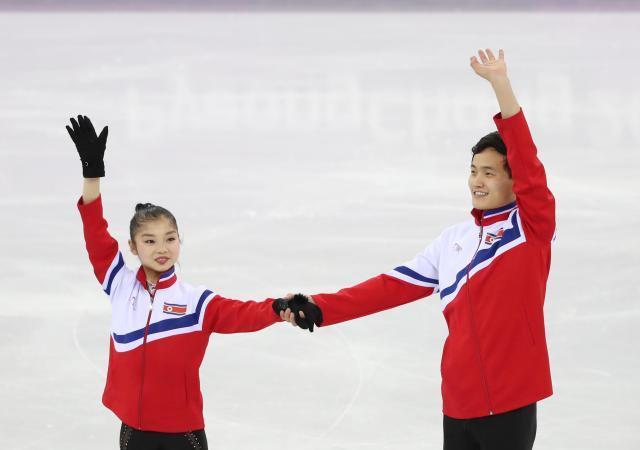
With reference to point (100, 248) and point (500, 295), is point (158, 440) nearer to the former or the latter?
point (100, 248)

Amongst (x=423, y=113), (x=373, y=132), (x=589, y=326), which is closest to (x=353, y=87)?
(x=423, y=113)

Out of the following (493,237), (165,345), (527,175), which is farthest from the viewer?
(165,345)

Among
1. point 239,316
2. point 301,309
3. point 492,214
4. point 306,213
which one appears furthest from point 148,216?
point 306,213

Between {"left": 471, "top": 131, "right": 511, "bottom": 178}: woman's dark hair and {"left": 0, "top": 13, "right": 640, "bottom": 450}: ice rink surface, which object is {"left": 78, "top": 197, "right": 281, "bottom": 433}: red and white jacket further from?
{"left": 0, "top": 13, "right": 640, "bottom": 450}: ice rink surface

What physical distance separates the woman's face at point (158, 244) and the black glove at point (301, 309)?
0.29 meters

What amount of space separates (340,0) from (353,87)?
35.2 ft

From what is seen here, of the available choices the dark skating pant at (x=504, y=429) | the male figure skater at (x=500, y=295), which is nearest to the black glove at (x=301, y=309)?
the male figure skater at (x=500, y=295)

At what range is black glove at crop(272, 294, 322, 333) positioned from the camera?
2.88 meters

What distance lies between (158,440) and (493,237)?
976 mm

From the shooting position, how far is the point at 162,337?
2.88 m

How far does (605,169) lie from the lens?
758 centimetres

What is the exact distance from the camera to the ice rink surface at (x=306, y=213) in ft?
13.4

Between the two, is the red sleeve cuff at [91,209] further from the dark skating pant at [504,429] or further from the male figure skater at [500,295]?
the dark skating pant at [504,429]

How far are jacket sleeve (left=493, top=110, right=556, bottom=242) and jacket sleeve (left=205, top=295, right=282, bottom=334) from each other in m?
0.68
